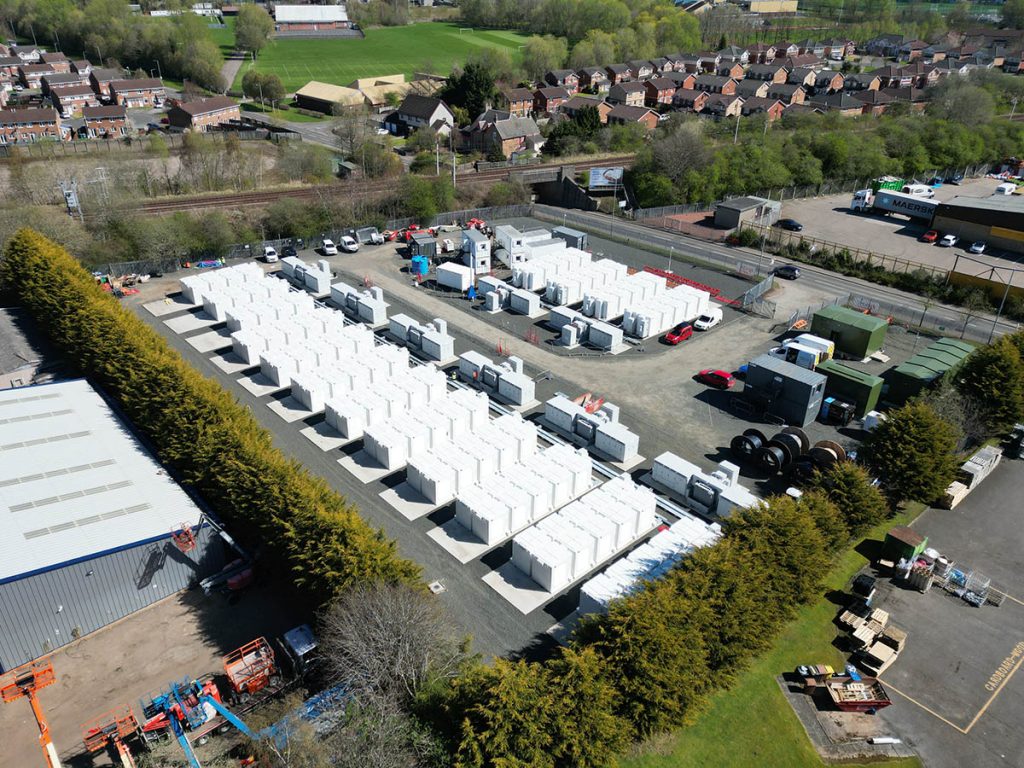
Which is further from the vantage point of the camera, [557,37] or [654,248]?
[557,37]

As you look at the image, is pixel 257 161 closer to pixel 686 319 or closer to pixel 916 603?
pixel 686 319

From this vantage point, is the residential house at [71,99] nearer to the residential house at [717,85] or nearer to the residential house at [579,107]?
the residential house at [579,107]

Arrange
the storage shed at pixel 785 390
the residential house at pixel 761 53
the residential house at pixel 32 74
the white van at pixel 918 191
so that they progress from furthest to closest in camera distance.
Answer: the residential house at pixel 761 53
the residential house at pixel 32 74
the white van at pixel 918 191
the storage shed at pixel 785 390

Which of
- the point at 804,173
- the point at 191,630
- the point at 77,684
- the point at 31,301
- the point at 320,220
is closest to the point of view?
the point at 77,684

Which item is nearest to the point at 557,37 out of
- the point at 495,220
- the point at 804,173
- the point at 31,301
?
the point at 804,173

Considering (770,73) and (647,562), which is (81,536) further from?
(770,73)

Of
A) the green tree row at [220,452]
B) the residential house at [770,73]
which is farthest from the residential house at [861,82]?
the green tree row at [220,452]

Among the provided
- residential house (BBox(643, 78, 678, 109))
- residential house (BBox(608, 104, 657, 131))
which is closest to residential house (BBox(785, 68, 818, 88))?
residential house (BBox(643, 78, 678, 109))
